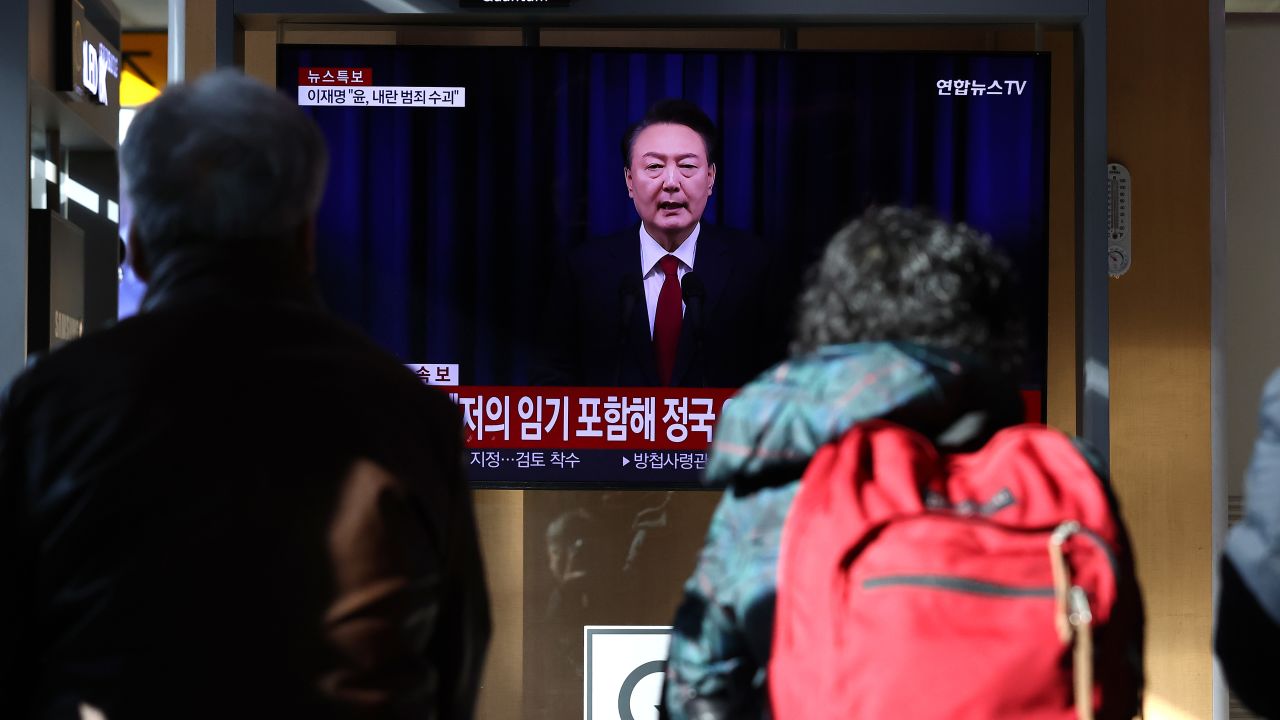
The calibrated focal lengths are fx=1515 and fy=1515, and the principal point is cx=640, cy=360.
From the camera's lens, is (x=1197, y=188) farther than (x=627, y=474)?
Yes

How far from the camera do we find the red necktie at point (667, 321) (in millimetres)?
4504

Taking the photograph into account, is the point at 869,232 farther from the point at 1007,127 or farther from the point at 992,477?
the point at 1007,127

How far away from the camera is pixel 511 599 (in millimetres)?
4887

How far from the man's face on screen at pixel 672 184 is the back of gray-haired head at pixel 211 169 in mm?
2823

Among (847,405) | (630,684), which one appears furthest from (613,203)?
(847,405)

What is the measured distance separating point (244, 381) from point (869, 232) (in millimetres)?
831

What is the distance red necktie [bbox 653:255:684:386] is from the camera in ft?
14.8

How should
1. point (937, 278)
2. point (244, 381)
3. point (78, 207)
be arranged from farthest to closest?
point (78, 207) → point (937, 278) → point (244, 381)

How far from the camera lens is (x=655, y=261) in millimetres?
4535

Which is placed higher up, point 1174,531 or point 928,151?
point 928,151

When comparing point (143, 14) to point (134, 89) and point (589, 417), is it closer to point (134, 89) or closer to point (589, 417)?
point (134, 89)

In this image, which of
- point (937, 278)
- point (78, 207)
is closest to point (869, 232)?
point (937, 278)
